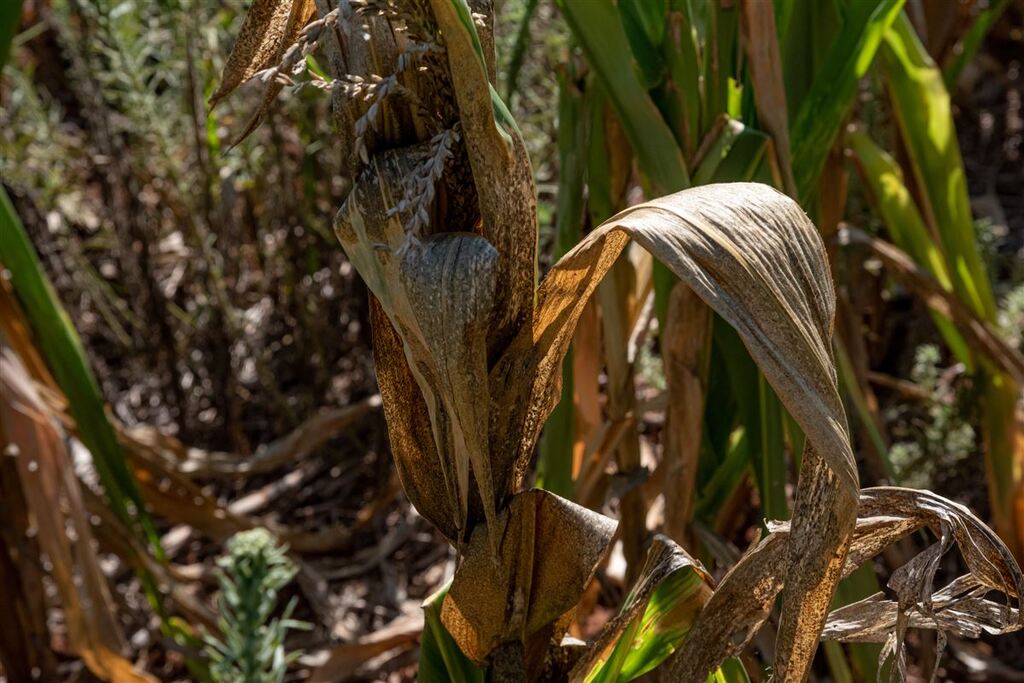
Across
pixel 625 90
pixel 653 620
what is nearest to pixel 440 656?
pixel 653 620

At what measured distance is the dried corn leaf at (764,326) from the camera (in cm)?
42

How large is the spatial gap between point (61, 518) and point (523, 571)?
927 millimetres

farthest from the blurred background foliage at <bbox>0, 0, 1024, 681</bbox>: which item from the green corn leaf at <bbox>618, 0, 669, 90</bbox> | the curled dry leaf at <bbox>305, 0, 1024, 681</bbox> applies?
the curled dry leaf at <bbox>305, 0, 1024, 681</bbox>

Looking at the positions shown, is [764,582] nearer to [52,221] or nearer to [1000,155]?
[52,221]

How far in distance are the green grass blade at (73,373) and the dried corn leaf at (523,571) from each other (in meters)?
0.78

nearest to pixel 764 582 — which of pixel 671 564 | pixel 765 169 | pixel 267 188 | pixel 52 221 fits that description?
pixel 671 564

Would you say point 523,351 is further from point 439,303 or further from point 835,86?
point 835,86

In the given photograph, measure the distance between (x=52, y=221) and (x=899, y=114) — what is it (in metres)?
1.40

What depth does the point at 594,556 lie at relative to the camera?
1.63ft

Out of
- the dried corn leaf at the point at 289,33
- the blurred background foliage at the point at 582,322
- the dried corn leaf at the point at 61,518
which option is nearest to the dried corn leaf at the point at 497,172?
the dried corn leaf at the point at 289,33

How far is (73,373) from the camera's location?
1180 mm

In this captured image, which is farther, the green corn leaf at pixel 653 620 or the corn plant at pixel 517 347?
the green corn leaf at pixel 653 620

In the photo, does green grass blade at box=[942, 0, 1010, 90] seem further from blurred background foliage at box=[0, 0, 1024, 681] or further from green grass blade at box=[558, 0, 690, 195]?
green grass blade at box=[558, 0, 690, 195]

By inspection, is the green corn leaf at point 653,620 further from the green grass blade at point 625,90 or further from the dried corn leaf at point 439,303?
the green grass blade at point 625,90
